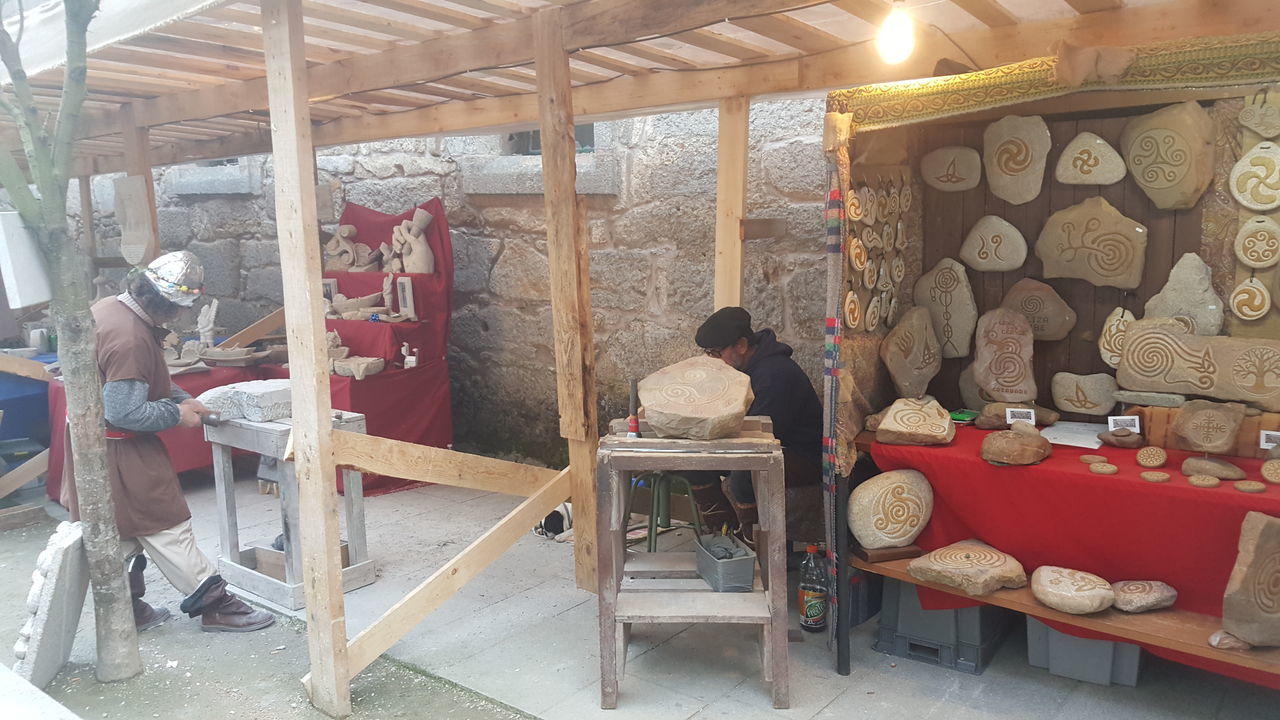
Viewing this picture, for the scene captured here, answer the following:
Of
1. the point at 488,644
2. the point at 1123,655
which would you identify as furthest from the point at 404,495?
the point at 1123,655

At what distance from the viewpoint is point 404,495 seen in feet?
20.4

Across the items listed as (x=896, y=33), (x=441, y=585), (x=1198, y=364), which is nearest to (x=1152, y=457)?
(x=1198, y=364)

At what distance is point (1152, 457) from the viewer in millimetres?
3293

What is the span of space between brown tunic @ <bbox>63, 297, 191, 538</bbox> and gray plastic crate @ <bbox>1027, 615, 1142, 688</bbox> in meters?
3.50

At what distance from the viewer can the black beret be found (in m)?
4.34

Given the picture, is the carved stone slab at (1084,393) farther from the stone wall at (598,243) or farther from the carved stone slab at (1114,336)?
the stone wall at (598,243)

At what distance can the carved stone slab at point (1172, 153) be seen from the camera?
3.46 m

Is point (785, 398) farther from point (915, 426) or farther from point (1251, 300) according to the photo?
point (1251, 300)

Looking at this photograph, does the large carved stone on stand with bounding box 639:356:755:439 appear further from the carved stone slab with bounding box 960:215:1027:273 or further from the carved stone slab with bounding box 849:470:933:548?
the carved stone slab with bounding box 960:215:1027:273

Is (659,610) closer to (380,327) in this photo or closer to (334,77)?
(334,77)

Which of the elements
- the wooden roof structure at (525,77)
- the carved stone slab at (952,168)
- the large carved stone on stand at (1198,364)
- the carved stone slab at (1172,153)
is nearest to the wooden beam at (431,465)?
the wooden roof structure at (525,77)

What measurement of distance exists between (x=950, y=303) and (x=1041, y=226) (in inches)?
19.1

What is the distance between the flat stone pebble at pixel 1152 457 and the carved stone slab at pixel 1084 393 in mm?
470

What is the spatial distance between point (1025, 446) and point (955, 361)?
3.05ft
